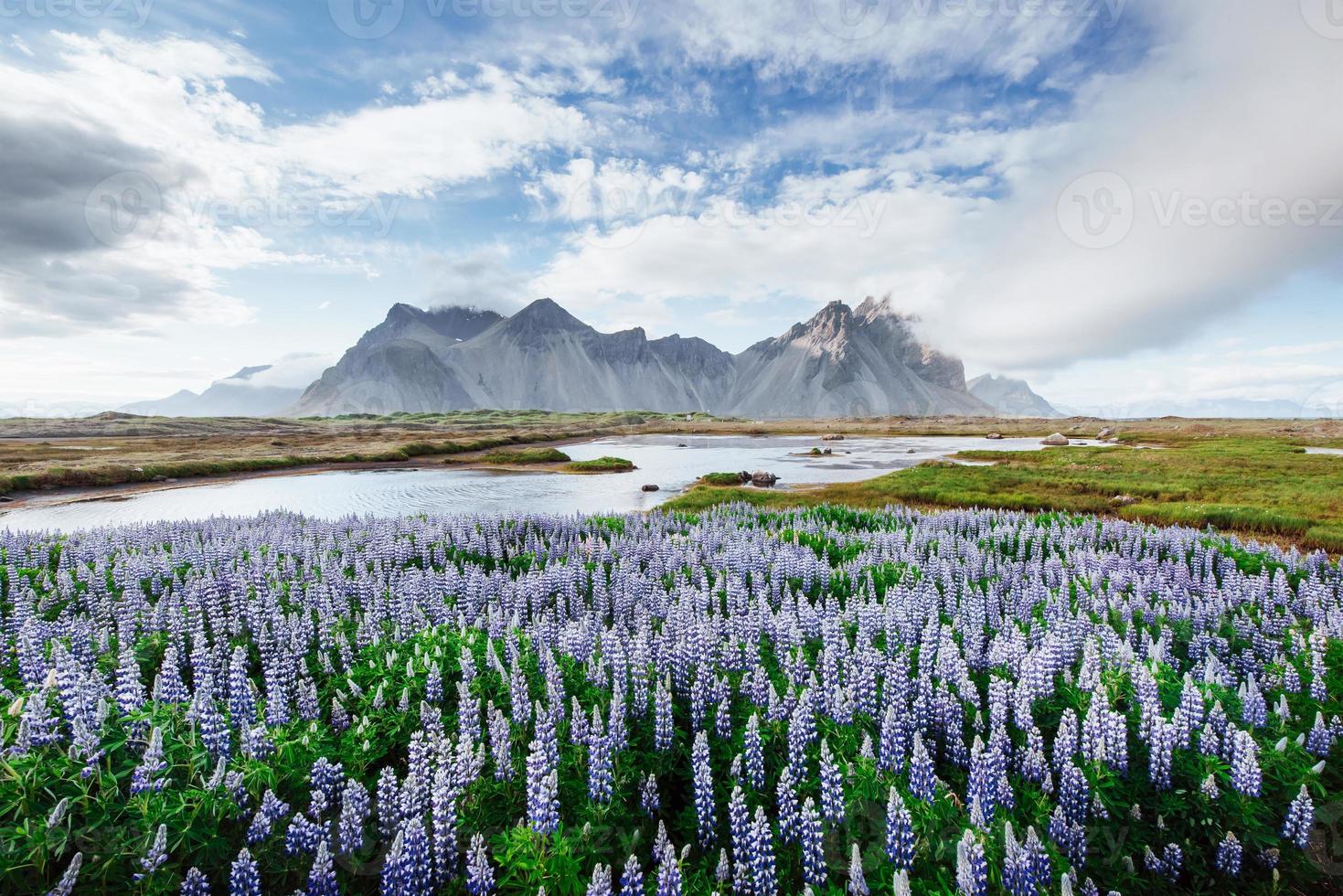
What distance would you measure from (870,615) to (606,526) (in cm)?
1085

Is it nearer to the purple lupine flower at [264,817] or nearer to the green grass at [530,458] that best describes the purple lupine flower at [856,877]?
the purple lupine flower at [264,817]

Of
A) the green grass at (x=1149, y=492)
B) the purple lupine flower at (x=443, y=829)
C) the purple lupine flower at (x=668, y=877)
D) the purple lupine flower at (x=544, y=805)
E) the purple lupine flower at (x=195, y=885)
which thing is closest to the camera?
the purple lupine flower at (x=668, y=877)

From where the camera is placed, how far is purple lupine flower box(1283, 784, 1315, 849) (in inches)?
200

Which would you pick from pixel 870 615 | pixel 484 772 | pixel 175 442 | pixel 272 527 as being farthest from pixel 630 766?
pixel 175 442

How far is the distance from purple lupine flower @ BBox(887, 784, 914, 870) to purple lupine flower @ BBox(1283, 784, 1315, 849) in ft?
12.2

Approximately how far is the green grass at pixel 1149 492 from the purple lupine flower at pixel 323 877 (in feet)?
83.7

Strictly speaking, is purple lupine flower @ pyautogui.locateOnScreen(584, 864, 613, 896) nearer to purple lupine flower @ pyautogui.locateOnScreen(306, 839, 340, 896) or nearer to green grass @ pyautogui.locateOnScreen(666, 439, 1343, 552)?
purple lupine flower @ pyautogui.locateOnScreen(306, 839, 340, 896)

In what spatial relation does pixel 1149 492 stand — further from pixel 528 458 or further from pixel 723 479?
pixel 528 458

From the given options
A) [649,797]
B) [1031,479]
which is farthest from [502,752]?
[1031,479]

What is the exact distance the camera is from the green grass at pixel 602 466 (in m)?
56.8

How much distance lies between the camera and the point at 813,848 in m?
4.26

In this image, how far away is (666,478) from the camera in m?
51.1

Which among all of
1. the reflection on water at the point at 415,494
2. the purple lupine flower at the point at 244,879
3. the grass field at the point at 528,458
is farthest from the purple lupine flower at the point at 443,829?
the grass field at the point at 528,458

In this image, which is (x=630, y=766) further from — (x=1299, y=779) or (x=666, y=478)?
(x=666, y=478)
